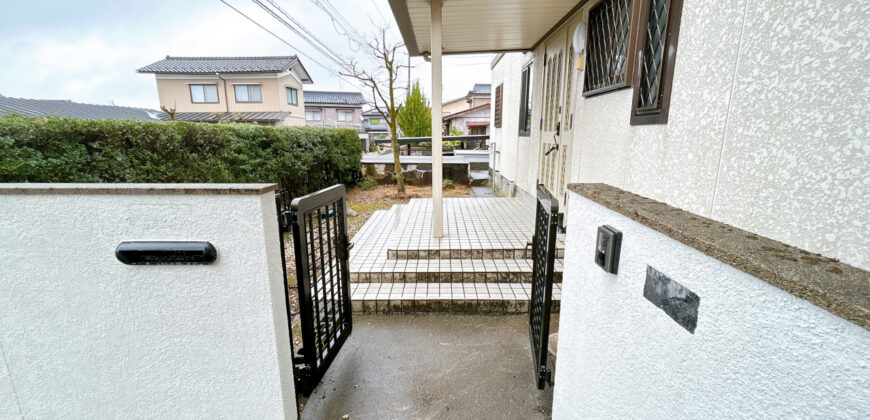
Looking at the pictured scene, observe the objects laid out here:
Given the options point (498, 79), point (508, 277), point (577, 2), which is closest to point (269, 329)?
point (508, 277)

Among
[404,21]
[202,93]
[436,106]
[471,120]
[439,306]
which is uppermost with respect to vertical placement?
[202,93]

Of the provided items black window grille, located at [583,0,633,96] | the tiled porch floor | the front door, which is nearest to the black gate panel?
the tiled porch floor

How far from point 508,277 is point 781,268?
2.80m

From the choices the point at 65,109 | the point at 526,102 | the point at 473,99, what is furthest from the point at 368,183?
the point at 473,99

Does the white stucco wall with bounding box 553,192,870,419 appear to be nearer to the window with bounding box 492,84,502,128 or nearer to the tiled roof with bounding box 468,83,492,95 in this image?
the window with bounding box 492,84,502,128

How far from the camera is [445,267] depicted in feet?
11.5

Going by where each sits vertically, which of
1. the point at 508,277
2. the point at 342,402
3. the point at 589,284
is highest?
the point at 589,284

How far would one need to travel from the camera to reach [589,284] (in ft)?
4.51

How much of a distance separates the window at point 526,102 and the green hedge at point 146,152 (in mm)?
4463

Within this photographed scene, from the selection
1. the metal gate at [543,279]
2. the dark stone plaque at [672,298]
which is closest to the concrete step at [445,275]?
the metal gate at [543,279]

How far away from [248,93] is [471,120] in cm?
1479

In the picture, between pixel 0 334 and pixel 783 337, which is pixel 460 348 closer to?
pixel 783 337

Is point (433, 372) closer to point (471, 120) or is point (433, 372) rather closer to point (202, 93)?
point (202, 93)

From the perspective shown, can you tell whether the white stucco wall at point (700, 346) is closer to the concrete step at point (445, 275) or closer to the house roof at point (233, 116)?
the concrete step at point (445, 275)
